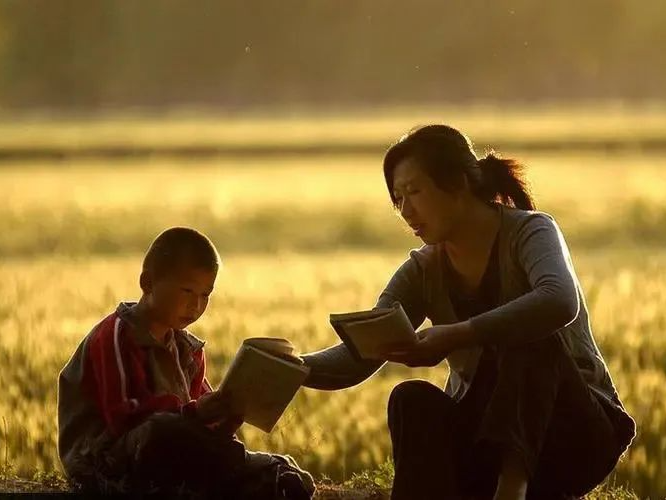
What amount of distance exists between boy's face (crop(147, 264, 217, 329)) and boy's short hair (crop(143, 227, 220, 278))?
0.05 feet

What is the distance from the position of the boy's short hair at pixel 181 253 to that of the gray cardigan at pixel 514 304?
0.47 metres

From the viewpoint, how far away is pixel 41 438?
629cm

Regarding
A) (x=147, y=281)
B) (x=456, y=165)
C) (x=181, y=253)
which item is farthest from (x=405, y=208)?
(x=147, y=281)

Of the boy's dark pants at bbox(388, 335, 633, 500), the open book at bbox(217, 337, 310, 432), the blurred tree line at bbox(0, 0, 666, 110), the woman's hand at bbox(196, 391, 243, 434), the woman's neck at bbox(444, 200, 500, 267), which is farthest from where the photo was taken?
the blurred tree line at bbox(0, 0, 666, 110)

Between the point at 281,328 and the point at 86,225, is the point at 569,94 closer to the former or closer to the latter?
the point at 86,225

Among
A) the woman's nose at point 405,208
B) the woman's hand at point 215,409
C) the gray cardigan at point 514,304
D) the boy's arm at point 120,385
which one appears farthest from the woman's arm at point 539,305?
the boy's arm at point 120,385

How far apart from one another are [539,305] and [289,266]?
894 centimetres

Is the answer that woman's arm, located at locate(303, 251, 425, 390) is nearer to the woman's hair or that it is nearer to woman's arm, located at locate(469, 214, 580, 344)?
the woman's hair

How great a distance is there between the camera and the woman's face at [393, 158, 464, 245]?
201 inches

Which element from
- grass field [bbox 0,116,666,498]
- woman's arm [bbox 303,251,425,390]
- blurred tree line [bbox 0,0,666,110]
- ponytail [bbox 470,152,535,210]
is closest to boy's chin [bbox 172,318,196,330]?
woman's arm [bbox 303,251,425,390]

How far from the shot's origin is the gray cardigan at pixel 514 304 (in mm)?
4848

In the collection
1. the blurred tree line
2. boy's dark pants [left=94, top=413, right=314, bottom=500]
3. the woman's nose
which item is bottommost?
boy's dark pants [left=94, top=413, right=314, bottom=500]

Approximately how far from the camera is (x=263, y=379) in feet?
16.4

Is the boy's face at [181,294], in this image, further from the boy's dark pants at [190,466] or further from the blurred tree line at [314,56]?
the blurred tree line at [314,56]
